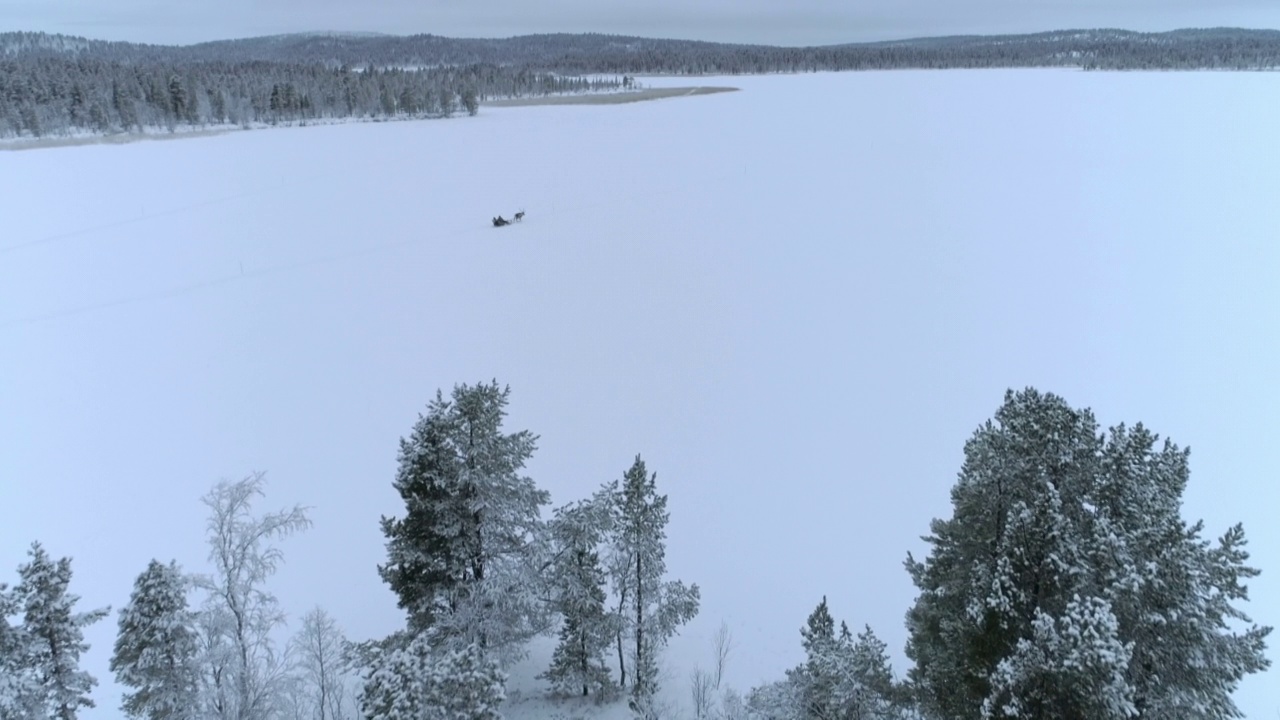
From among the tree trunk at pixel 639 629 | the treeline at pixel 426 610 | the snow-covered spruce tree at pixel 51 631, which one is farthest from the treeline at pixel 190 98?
the tree trunk at pixel 639 629

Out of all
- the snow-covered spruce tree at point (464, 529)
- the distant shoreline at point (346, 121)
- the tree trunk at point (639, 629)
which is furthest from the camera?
the distant shoreline at point (346, 121)

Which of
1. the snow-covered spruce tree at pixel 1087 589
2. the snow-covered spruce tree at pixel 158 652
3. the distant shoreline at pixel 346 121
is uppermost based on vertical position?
the distant shoreline at pixel 346 121

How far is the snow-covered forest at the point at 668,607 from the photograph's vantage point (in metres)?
7.63

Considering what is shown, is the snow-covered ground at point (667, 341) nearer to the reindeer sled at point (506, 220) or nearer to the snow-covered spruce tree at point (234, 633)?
the reindeer sled at point (506, 220)

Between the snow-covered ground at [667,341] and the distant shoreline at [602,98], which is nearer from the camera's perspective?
the snow-covered ground at [667,341]

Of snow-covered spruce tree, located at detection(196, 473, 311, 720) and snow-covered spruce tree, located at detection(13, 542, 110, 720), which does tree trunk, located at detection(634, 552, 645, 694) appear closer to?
snow-covered spruce tree, located at detection(196, 473, 311, 720)

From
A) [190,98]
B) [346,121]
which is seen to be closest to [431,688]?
[346,121]

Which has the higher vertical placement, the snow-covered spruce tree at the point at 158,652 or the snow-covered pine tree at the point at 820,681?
the snow-covered spruce tree at the point at 158,652

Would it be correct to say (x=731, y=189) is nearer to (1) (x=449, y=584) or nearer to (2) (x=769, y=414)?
(2) (x=769, y=414)

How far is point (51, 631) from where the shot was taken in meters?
9.37

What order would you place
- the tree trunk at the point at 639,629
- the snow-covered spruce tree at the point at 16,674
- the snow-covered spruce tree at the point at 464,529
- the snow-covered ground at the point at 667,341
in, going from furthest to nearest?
the snow-covered ground at the point at 667,341
the tree trunk at the point at 639,629
the snow-covered spruce tree at the point at 464,529
the snow-covered spruce tree at the point at 16,674

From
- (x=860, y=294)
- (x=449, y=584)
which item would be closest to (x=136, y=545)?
(x=449, y=584)

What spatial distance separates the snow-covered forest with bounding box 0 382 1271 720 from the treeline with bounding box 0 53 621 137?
101908 millimetres

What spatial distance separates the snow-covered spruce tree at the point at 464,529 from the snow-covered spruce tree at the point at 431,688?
278cm
